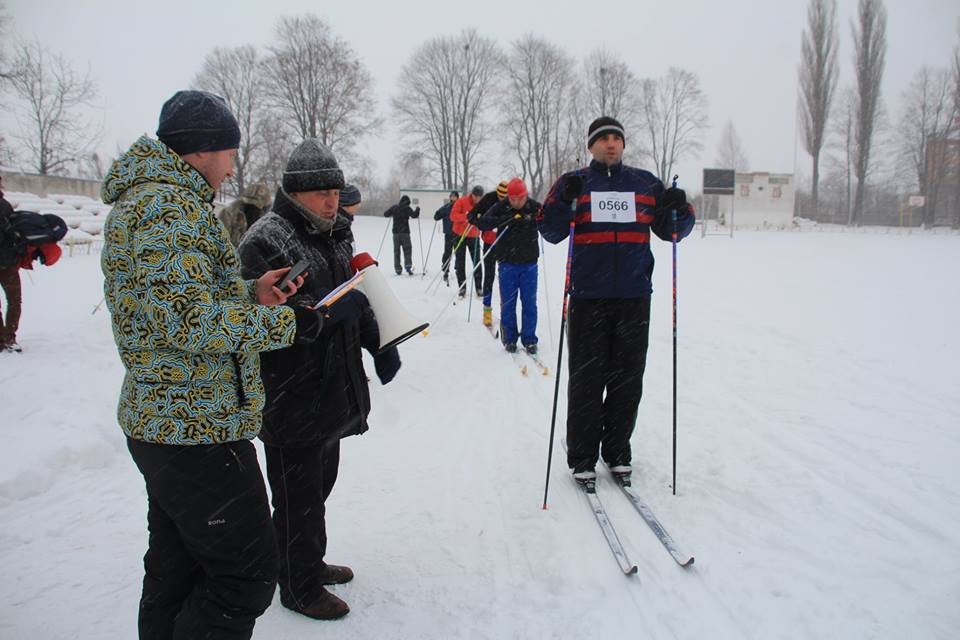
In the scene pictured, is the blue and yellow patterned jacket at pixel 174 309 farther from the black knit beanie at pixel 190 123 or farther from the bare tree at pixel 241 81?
the bare tree at pixel 241 81

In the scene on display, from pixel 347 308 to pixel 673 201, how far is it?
7.72ft

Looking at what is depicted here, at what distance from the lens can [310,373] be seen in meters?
2.24

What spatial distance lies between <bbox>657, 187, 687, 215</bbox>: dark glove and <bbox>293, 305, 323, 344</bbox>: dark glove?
2581 millimetres

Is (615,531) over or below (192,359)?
below

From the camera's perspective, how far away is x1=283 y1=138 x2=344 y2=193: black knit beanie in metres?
2.25

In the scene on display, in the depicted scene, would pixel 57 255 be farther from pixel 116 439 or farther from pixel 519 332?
pixel 519 332

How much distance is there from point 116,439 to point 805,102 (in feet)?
183

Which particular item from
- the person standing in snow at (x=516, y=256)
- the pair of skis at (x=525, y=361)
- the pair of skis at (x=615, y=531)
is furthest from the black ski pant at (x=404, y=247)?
the pair of skis at (x=615, y=531)

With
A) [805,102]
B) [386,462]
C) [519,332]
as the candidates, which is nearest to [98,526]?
[386,462]

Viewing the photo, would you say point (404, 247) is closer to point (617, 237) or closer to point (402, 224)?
point (402, 224)

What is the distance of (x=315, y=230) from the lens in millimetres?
2328

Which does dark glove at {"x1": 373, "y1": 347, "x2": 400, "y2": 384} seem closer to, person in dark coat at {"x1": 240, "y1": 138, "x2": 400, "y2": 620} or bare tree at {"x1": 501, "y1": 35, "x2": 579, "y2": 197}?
person in dark coat at {"x1": 240, "y1": 138, "x2": 400, "y2": 620}

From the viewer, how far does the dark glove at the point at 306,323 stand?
1727 mm

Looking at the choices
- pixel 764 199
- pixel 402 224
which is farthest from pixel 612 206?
pixel 764 199
